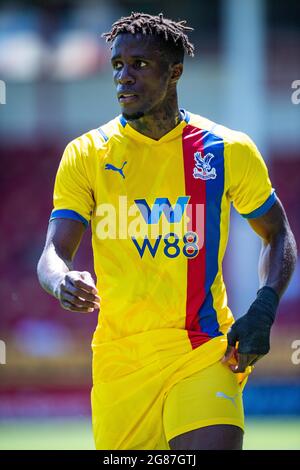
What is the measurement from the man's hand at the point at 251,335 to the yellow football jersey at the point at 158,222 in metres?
0.10

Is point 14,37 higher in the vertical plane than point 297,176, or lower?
higher

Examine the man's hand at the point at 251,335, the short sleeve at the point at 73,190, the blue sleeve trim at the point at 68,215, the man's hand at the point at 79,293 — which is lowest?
the man's hand at the point at 251,335

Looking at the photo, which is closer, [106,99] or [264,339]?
[264,339]

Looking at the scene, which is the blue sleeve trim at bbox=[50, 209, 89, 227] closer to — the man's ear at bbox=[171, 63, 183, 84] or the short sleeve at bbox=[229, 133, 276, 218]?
the short sleeve at bbox=[229, 133, 276, 218]

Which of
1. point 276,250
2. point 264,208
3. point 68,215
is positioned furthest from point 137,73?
point 276,250

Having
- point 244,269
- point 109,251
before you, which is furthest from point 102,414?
point 244,269

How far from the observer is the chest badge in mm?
5027

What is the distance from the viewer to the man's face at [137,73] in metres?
4.97

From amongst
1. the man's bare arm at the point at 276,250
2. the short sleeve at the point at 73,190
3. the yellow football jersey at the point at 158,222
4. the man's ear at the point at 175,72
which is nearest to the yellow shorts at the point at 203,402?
the yellow football jersey at the point at 158,222

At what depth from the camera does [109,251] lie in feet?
16.3

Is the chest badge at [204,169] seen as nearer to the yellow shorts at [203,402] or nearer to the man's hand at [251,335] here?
the man's hand at [251,335]

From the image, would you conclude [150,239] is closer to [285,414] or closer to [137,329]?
[137,329]

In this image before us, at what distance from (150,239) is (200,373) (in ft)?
2.18

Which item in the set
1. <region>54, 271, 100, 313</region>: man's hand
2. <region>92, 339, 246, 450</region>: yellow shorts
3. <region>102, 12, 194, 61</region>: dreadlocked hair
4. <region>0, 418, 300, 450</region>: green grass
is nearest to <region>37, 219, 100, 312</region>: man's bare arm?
<region>54, 271, 100, 313</region>: man's hand
